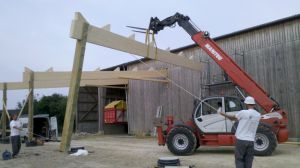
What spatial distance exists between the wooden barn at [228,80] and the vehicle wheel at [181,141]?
5.62 m

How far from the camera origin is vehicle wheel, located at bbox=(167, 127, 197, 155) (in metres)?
11.5

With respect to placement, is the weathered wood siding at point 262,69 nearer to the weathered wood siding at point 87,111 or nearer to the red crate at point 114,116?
the red crate at point 114,116

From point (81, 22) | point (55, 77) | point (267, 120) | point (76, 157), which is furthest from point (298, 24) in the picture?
point (55, 77)

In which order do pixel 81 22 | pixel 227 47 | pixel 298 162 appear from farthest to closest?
pixel 227 47, pixel 81 22, pixel 298 162

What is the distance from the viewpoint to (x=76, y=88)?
38.2 ft

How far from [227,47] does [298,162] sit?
886cm

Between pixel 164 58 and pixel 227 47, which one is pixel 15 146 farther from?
pixel 227 47

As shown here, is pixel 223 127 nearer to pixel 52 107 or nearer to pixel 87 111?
pixel 87 111

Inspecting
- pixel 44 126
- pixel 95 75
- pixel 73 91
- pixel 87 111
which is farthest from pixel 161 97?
pixel 73 91

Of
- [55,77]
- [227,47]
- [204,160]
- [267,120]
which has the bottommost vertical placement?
[204,160]

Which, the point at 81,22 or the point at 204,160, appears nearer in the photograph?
the point at 204,160

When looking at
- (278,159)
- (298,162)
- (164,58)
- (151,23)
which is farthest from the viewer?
(164,58)

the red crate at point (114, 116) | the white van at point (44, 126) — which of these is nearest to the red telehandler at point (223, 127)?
the white van at point (44, 126)

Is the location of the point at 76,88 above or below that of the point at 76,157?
above
